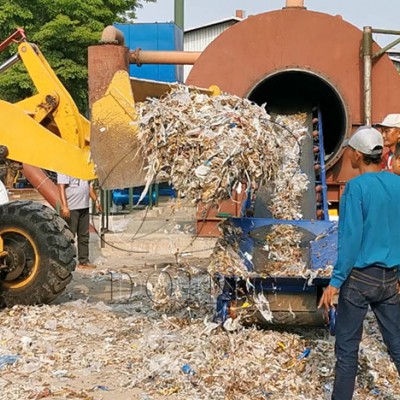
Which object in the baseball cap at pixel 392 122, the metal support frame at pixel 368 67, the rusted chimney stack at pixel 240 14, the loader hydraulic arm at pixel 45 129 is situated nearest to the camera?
the baseball cap at pixel 392 122

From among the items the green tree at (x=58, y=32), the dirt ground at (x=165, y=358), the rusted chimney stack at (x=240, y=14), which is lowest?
the dirt ground at (x=165, y=358)

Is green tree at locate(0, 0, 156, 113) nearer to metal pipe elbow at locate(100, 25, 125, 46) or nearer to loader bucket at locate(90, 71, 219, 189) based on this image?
metal pipe elbow at locate(100, 25, 125, 46)

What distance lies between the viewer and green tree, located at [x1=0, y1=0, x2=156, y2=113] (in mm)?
21219

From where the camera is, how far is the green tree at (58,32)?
A: 69.6 ft

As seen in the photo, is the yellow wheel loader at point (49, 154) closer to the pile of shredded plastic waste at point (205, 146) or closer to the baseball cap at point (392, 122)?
the pile of shredded plastic waste at point (205, 146)

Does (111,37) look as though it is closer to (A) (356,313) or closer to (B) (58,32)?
(A) (356,313)

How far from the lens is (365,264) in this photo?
3.92 metres

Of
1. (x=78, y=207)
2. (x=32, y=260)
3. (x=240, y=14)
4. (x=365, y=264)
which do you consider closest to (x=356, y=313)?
(x=365, y=264)

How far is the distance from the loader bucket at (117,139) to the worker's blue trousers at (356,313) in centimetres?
178

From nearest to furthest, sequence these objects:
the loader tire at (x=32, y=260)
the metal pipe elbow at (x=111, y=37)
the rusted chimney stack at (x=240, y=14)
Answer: the loader tire at (x=32, y=260) → the metal pipe elbow at (x=111, y=37) → the rusted chimney stack at (x=240, y=14)

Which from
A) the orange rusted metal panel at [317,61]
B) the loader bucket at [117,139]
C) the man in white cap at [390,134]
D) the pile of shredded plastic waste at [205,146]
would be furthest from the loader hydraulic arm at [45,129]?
the orange rusted metal panel at [317,61]

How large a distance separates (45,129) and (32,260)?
142 centimetres

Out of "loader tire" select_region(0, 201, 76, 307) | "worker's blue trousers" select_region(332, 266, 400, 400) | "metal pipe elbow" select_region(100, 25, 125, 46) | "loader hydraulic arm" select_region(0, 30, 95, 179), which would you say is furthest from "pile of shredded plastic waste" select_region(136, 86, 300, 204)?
"metal pipe elbow" select_region(100, 25, 125, 46)

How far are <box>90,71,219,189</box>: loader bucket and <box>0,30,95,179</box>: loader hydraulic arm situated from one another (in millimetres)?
225
